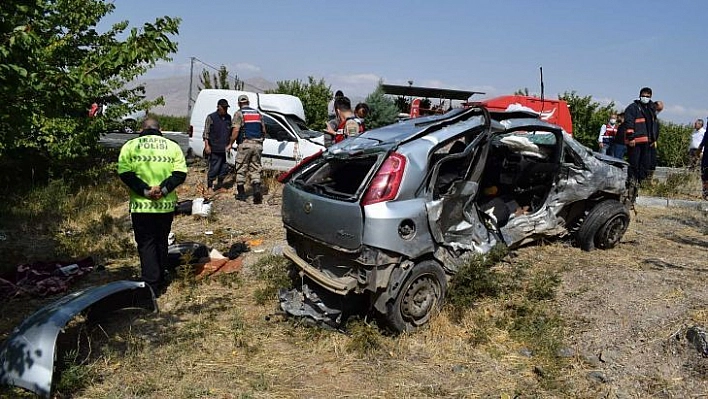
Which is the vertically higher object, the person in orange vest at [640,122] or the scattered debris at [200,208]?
the person in orange vest at [640,122]

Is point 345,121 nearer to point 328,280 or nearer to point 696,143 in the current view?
point 328,280

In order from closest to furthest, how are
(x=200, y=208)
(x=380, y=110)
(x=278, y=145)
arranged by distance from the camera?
(x=200, y=208)
(x=278, y=145)
(x=380, y=110)

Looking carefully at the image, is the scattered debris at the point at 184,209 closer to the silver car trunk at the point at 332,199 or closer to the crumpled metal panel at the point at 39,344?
the silver car trunk at the point at 332,199

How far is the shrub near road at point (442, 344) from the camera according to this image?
3.49 metres

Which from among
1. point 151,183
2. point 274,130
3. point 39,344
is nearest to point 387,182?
point 151,183

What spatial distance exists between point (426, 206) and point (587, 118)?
1647 cm

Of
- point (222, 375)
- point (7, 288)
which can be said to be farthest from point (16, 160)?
point (222, 375)

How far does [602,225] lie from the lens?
18.8 ft

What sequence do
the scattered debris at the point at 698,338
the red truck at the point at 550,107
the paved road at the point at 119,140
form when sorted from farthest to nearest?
the paved road at the point at 119,140
the red truck at the point at 550,107
the scattered debris at the point at 698,338

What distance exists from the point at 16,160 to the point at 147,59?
729 centimetres

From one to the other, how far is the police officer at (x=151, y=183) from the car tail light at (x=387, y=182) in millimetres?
1931

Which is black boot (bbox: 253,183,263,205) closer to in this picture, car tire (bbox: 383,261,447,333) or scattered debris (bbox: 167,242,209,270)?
scattered debris (bbox: 167,242,209,270)

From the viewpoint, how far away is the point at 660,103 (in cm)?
1045

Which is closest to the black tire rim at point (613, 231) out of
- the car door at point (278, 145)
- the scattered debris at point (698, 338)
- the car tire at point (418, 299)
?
the scattered debris at point (698, 338)
